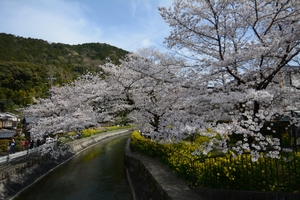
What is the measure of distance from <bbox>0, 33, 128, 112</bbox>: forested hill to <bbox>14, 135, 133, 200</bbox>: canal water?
9093 mm

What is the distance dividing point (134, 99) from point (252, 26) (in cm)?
792

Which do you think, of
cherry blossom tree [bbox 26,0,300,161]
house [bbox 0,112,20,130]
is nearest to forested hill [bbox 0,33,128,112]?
house [bbox 0,112,20,130]

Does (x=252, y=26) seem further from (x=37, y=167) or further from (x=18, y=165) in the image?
(x=37, y=167)

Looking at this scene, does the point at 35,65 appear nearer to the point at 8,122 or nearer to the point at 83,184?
the point at 8,122

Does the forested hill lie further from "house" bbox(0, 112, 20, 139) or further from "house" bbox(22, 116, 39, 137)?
"house" bbox(0, 112, 20, 139)

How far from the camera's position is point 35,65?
192 feet

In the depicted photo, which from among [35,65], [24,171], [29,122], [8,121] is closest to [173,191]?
[24,171]

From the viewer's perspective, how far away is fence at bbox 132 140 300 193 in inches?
196

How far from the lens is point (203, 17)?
7477 millimetres

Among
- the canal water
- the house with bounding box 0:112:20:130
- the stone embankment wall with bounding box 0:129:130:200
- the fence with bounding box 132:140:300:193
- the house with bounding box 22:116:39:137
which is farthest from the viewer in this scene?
the house with bounding box 0:112:20:130

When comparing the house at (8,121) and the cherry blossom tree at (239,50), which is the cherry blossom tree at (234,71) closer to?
the cherry blossom tree at (239,50)

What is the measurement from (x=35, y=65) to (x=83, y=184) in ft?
170

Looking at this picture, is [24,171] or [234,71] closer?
[234,71]

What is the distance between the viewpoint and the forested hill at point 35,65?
48.0 metres
